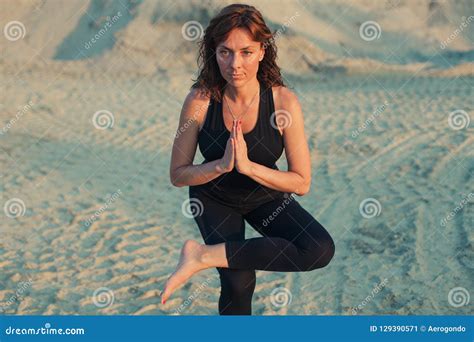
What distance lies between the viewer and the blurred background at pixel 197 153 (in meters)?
6.10

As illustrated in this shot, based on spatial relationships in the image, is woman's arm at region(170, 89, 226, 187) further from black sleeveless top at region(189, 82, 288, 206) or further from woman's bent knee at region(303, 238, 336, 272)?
woman's bent knee at region(303, 238, 336, 272)

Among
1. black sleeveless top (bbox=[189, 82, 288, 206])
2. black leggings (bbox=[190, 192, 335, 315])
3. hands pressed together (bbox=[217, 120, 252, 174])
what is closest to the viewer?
hands pressed together (bbox=[217, 120, 252, 174])

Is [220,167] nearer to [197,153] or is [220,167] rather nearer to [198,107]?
[198,107]

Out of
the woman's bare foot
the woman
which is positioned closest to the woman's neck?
the woman

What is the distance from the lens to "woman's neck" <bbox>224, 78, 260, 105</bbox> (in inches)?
140

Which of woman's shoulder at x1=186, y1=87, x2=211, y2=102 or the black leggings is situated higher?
woman's shoulder at x1=186, y1=87, x2=211, y2=102

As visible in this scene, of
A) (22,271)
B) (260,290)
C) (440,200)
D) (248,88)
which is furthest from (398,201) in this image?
(248,88)

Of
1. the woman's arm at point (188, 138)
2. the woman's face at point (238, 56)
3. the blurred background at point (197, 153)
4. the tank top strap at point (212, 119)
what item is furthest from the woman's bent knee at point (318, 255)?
the blurred background at point (197, 153)

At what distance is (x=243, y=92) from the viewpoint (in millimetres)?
3557

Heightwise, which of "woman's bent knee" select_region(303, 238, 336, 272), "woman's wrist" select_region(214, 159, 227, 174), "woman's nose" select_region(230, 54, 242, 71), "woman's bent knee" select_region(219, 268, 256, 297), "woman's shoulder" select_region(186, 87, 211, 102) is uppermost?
"woman's nose" select_region(230, 54, 242, 71)

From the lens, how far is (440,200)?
7727 millimetres

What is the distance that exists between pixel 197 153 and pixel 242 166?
22.9 feet

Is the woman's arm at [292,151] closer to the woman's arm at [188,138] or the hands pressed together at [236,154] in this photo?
the hands pressed together at [236,154]

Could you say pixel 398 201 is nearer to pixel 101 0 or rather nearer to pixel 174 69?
pixel 174 69
